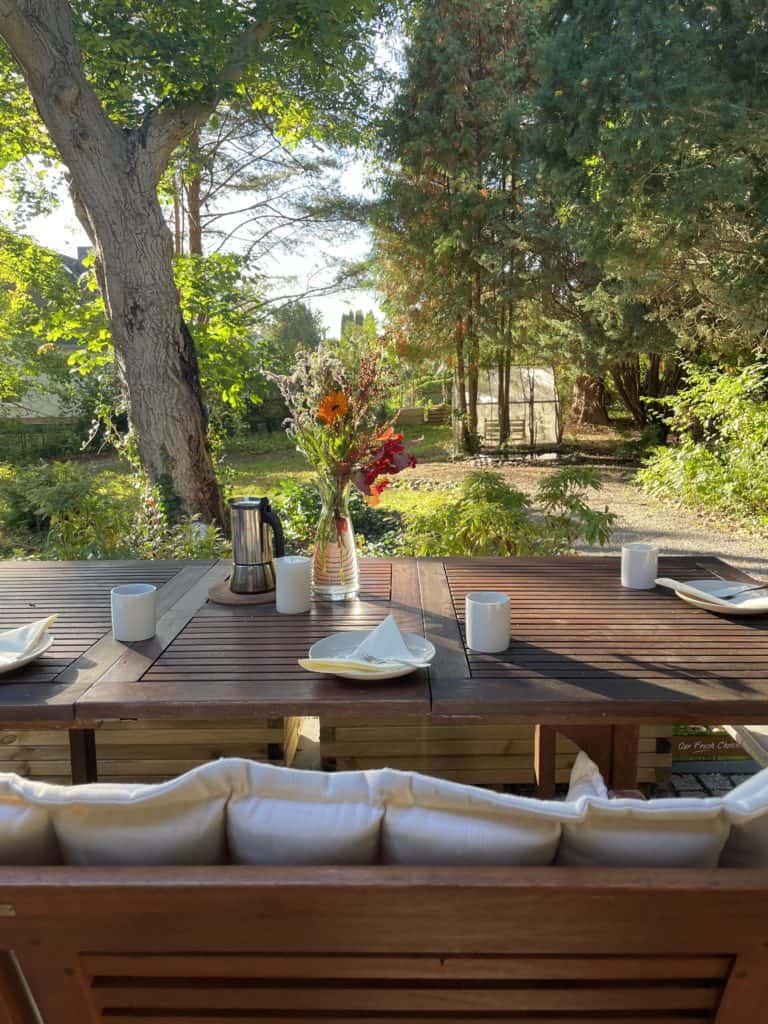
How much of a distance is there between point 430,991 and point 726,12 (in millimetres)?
5457

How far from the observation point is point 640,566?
225 centimetres

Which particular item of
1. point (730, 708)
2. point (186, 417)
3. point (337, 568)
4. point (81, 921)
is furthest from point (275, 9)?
point (81, 921)

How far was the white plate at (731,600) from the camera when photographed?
1.98 meters

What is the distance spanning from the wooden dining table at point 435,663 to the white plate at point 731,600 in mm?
27

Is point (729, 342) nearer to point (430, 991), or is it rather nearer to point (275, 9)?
point (275, 9)

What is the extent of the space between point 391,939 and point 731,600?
1563 millimetres

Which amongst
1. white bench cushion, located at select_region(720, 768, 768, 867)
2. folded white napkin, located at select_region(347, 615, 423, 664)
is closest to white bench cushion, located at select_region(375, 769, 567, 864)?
white bench cushion, located at select_region(720, 768, 768, 867)

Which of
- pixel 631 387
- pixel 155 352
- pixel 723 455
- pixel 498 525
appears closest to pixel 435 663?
pixel 498 525

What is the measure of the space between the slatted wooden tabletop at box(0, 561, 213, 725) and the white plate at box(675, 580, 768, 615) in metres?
1.42

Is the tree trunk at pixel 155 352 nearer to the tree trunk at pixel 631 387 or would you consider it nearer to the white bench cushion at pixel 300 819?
the white bench cushion at pixel 300 819

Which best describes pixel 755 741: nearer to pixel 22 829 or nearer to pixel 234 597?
pixel 234 597

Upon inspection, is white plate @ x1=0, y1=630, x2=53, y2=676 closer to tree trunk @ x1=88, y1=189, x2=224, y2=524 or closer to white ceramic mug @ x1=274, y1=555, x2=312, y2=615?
white ceramic mug @ x1=274, y1=555, x2=312, y2=615

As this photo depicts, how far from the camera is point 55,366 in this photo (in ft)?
35.8

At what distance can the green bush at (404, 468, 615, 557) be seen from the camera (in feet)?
14.1
